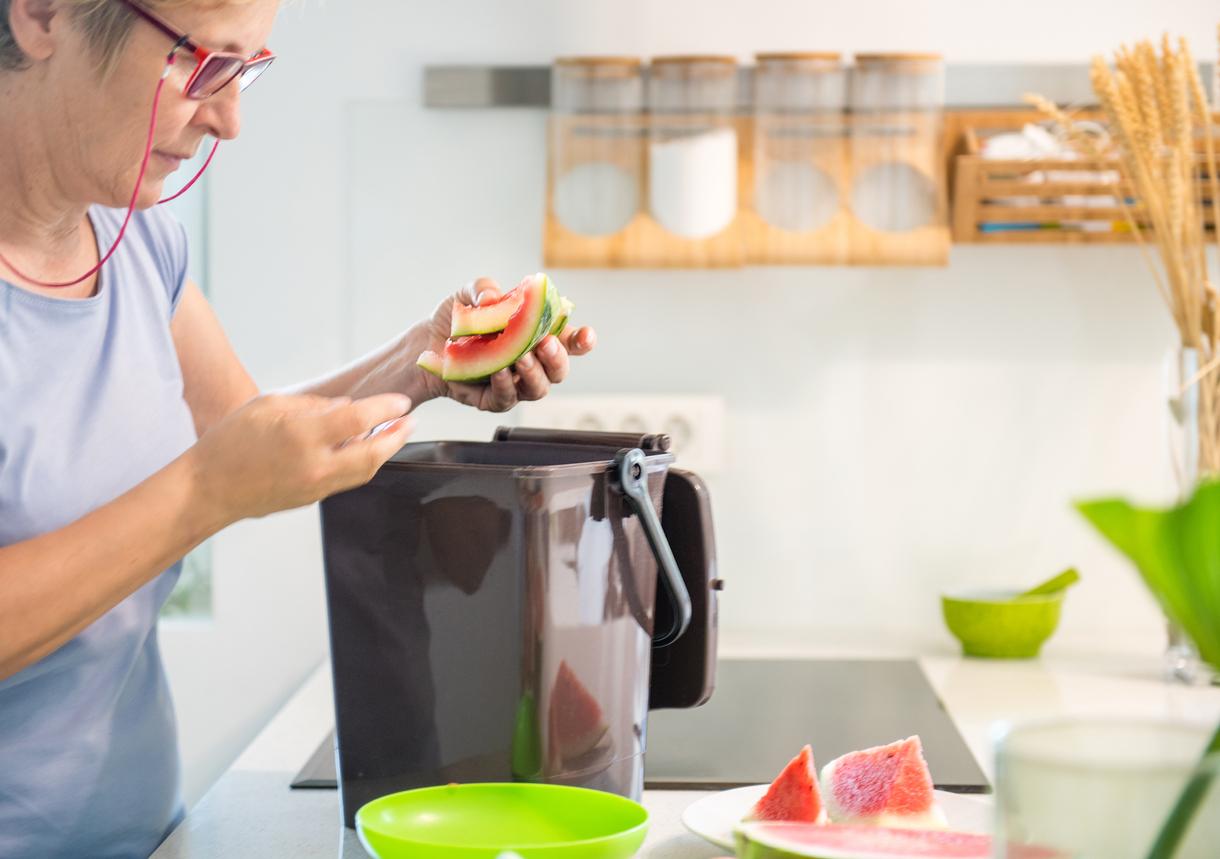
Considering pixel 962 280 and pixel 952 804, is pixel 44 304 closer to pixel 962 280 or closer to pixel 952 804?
pixel 952 804

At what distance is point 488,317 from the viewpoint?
3.71 ft

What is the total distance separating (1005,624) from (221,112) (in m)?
1.19

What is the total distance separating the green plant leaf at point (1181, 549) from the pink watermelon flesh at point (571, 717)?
509 mm

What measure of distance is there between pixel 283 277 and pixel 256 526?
370mm

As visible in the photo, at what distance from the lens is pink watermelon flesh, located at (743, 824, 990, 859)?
31.2 inches

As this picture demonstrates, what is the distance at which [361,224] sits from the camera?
1987 mm

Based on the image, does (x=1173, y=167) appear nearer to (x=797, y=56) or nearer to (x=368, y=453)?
(x=797, y=56)

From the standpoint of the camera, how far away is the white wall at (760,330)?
1.96 m

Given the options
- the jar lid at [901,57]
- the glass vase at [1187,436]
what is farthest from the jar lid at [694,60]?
the glass vase at [1187,436]

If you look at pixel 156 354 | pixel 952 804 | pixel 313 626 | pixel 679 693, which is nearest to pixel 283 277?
pixel 313 626

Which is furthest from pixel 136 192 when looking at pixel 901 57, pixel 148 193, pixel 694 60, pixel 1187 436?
pixel 1187 436

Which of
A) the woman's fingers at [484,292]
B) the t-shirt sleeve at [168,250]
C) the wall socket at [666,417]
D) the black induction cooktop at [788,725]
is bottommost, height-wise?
the black induction cooktop at [788,725]

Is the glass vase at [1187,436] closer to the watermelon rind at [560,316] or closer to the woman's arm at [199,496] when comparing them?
the watermelon rind at [560,316]

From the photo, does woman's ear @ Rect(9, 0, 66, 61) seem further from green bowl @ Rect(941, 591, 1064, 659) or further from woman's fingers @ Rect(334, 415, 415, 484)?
green bowl @ Rect(941, 591, 1064, 659)
